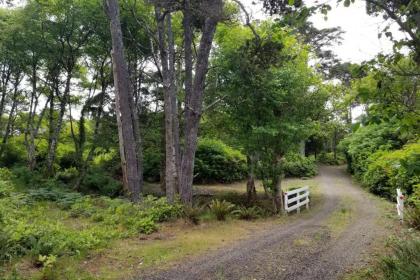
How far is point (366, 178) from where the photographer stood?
17891mm

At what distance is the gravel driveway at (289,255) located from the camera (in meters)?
5.64

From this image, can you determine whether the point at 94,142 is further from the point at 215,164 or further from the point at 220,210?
the point at 220,210

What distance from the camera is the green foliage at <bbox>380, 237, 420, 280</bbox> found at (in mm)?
4258

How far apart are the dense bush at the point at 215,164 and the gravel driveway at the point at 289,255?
11614mm

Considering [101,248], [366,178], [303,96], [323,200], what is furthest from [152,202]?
[366,178]

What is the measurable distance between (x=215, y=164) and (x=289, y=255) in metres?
15.2

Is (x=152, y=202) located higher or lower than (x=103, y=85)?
lower

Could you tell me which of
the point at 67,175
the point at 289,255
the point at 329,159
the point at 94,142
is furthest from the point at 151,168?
the point at 329,159

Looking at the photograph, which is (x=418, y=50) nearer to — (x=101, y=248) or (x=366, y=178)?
(x=101, y=248)

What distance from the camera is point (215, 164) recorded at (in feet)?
71.6

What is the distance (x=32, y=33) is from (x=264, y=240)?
47.8 ft

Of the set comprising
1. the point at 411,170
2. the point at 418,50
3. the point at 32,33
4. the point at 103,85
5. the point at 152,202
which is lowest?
the point at 152,202

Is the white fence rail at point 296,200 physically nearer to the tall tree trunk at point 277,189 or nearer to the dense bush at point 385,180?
the tall tree trunk at point 277,189

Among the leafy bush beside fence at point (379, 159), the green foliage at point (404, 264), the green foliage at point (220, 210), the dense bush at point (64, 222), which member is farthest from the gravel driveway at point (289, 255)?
the leafy bush beside fence at point (379, 159)
